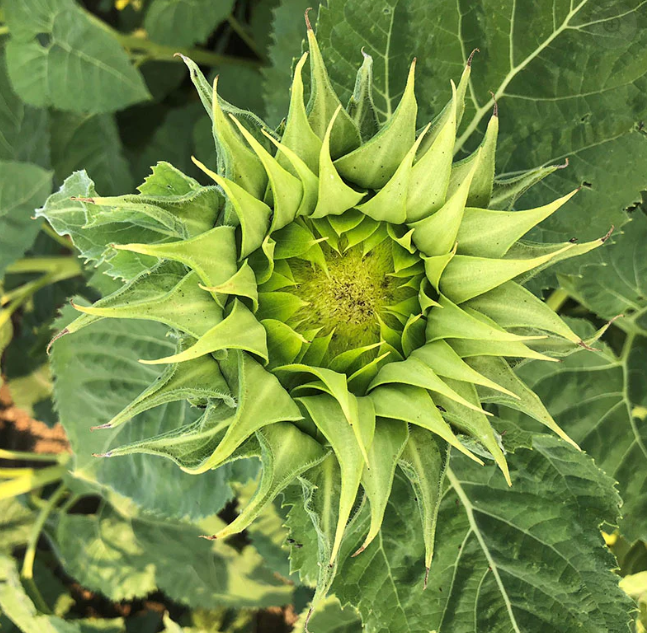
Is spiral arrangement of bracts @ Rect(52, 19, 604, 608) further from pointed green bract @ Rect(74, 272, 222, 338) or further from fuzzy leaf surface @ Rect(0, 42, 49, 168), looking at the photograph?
fuzzy leaf surface @ Rect(0, 42, 49, 168)

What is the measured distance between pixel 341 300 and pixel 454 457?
0.54 meters

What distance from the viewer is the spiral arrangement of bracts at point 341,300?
803 mm

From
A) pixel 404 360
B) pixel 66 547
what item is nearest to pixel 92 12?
pixel 66 547

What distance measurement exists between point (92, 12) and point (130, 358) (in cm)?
137

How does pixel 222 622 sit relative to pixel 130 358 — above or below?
below

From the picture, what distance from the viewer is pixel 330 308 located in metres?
0.90

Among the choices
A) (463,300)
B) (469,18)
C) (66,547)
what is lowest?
(66,547)

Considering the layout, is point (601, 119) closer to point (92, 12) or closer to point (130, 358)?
point (130, 358)

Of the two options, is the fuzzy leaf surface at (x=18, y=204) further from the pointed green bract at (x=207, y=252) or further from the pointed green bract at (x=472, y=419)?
the pointed green bract at (x=472, y=419)

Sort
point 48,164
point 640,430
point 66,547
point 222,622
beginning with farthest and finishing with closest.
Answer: point 222,622, point 66,547, point 48,164, point 640,430

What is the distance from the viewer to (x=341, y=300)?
902 mm

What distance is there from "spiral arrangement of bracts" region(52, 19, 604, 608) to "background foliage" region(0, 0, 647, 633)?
0.44 feet

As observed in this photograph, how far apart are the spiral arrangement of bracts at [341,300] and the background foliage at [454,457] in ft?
0.44

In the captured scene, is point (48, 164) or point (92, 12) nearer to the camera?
point (48, 164)
